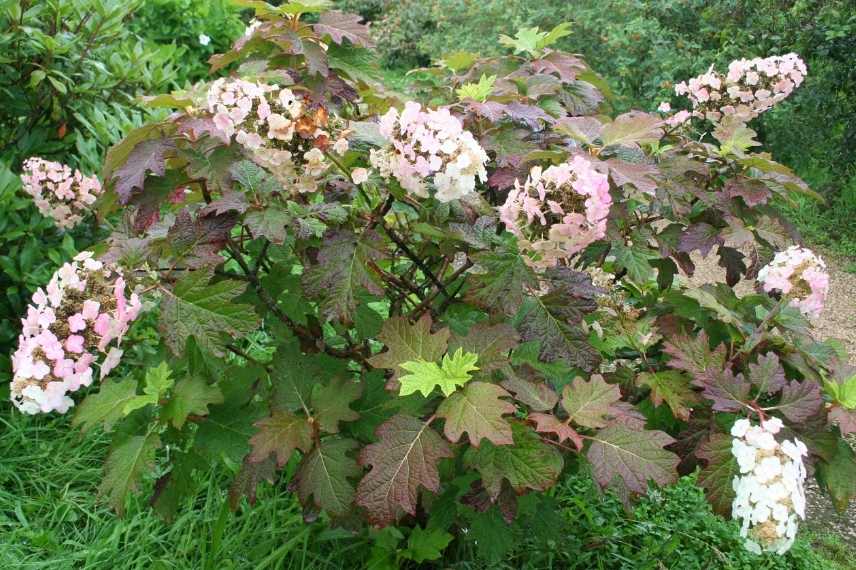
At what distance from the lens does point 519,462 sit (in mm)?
1464

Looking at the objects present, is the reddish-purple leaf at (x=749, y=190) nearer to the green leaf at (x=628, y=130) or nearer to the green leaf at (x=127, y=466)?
the green leaf at (x=628, y=130)

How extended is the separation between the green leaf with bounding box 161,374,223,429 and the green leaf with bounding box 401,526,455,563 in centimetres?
78

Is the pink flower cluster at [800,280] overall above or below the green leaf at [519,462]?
above

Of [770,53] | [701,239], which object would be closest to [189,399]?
[701,239]

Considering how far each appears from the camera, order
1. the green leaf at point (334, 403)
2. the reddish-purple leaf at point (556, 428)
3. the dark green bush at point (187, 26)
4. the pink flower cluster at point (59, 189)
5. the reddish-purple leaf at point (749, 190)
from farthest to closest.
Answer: the dark green bush at point (187, 26) → the pink flower cluster at point (59, 189) → the reddish-purple leaf at point (749, 190) → the green leaf at point (334, 403) → the reddish-purple leaf at point (556, 428)

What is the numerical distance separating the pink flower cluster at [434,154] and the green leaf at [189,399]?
0.57 metres

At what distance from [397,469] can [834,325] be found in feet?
13.7

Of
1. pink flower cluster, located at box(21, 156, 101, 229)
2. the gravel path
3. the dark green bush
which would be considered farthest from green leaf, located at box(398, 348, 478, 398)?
the dark green bush

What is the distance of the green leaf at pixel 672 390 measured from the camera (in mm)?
1696

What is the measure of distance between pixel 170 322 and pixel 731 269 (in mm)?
1419

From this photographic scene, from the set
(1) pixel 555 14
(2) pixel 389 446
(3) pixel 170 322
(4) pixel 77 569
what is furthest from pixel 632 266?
(1) pixel 555 14

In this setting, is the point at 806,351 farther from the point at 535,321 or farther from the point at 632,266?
the point at 535,321

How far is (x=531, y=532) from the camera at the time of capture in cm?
220

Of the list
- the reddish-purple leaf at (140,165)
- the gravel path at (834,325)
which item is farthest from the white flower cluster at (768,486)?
the gravel path at (834,325)
